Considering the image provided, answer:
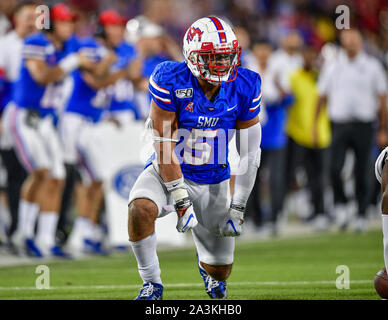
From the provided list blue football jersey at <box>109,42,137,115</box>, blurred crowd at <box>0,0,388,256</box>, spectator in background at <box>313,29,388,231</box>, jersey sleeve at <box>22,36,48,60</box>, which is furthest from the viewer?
spectator in background at <box>313,29,388,231</box>

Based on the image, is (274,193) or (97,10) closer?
(274,193)

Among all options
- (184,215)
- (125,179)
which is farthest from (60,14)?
(184,215)

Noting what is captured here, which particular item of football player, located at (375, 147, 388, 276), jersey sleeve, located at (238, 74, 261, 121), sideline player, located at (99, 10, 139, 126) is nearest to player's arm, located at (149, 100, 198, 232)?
jersey sleeve, located at (238, 74, 261, 121)

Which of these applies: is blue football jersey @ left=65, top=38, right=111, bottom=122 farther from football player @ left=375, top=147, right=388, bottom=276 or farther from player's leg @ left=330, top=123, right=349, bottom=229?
football player @ left=375, top=147, right=388, bottom=276

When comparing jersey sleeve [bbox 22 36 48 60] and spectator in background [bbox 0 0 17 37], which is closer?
jersey sleeve [bbox 22 36 48 60]

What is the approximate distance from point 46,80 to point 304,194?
5.45m

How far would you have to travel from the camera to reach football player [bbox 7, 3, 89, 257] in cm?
862

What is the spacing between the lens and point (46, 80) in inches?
338

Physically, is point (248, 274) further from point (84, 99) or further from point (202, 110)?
point (84, 99)

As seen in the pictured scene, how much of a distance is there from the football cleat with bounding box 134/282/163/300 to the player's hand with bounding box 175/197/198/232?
Answer: 1.24 feet
